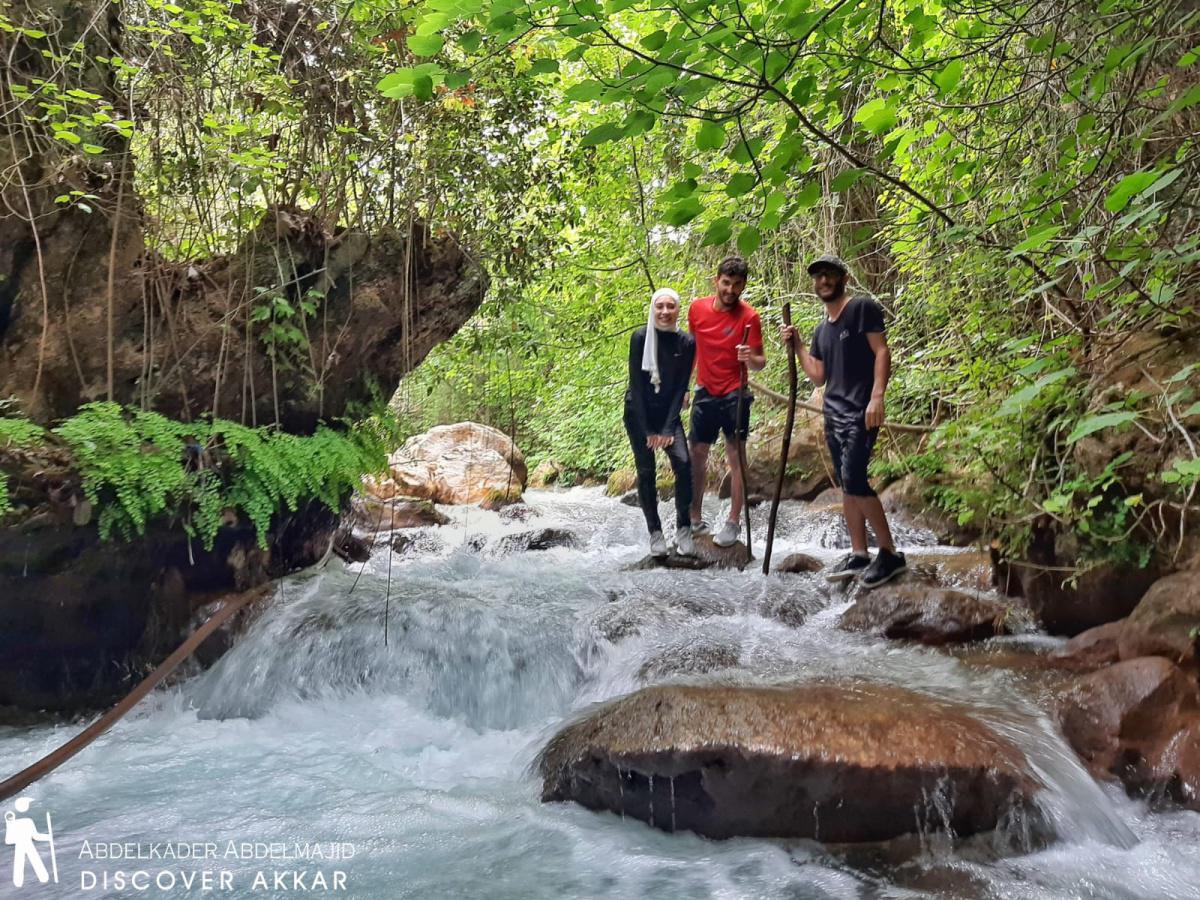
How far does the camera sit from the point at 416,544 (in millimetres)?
8680

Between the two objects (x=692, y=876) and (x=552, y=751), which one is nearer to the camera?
(x=692, y=876)

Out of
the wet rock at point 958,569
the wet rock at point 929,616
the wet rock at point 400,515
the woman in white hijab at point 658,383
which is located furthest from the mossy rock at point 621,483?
the wet rock at point 929,616

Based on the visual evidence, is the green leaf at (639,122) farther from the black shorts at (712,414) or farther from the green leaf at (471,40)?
the black shorts at (712,414)

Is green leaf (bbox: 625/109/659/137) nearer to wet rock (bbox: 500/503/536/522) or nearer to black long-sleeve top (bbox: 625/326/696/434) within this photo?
black long-sleeve top (bbox: 625/326/696/434)

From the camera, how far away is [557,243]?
256 inches

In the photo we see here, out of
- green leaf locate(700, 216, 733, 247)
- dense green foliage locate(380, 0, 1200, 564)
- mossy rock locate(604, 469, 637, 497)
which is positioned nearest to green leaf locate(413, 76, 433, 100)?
dense green foliage locate(380, 0, 1200, 564)

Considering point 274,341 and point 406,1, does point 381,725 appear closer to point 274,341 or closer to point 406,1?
point 274,341

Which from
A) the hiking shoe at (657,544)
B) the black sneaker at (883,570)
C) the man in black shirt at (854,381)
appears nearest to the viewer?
the man in black shirt at (854,381)

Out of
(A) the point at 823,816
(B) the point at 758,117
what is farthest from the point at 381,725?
(B) the point at 758,117

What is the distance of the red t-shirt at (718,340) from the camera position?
6.04 metres

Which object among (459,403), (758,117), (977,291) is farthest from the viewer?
(459,403)

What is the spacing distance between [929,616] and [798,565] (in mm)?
1480

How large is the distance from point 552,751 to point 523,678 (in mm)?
1061

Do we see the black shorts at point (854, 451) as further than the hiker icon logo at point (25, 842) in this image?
Yes
